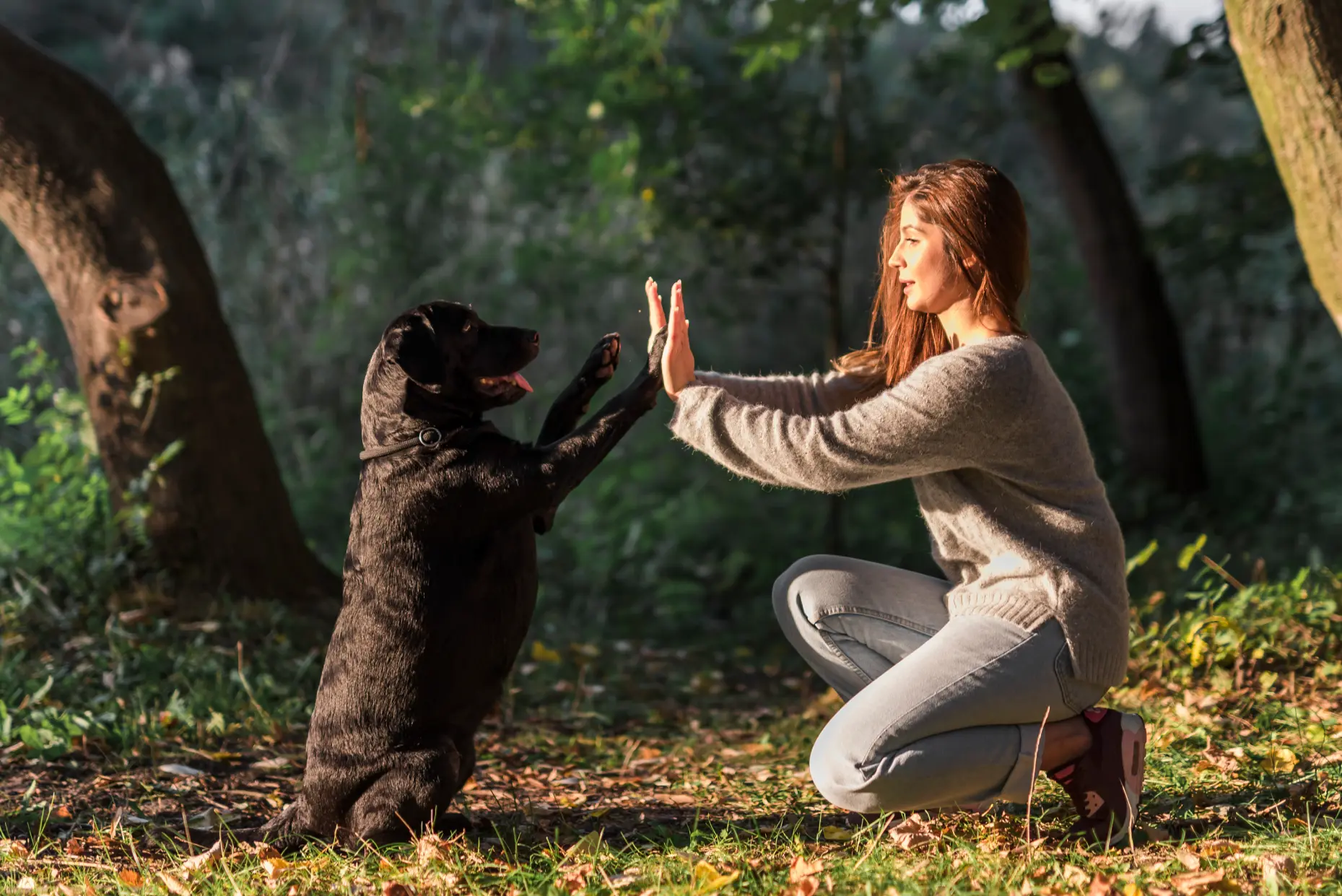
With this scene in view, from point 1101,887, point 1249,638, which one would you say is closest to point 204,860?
point 1101,887

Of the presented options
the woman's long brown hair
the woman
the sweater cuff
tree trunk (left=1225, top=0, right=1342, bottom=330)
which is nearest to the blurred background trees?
tree trunk (left=1225, top=0, right=1342, bottom=330)

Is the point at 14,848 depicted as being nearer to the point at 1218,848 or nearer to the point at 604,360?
the point at 604,360

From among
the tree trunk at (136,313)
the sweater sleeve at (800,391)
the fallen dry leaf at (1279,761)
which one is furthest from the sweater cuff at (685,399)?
the tree trunk at (136,313)

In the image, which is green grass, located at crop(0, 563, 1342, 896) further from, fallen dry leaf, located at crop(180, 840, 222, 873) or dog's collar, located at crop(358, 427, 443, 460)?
dog's collar, located at crop(358, 427, 443, 460)

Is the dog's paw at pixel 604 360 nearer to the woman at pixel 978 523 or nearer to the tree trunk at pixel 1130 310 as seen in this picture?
the woman at pixel 978 523

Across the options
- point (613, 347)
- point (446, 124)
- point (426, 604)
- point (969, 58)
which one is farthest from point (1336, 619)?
point (446, 124)

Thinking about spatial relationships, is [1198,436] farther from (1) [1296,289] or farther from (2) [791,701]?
(2) [791,701]

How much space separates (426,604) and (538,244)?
19.2 feet

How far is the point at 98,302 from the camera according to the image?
471 centimetres

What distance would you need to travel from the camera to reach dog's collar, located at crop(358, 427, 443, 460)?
271 cm

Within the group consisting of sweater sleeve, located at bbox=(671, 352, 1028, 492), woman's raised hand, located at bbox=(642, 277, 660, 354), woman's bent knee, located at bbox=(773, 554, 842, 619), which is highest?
woman's raised hand, located at bbox=(642, 277, 660, 354)

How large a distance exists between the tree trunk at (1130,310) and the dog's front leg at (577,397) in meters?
6.15

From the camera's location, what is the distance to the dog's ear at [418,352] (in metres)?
2.74

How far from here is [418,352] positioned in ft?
9.09
